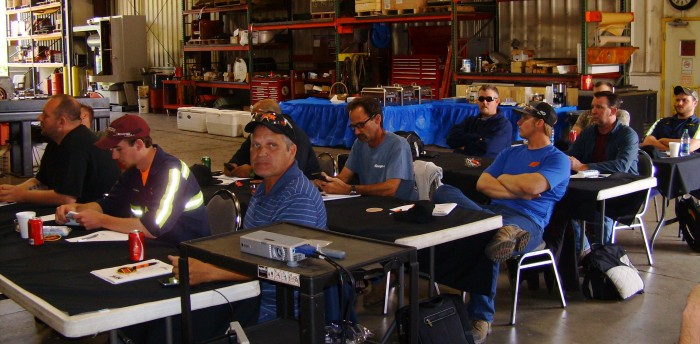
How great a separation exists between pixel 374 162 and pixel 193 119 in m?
11.9

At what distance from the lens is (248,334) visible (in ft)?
10.0

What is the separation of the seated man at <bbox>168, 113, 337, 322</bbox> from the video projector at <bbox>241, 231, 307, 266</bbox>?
492mm

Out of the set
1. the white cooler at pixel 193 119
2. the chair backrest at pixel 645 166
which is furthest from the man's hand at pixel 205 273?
the white cooler at pixel 193 119

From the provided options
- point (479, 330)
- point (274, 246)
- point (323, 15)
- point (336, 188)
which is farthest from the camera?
point (323, 15)

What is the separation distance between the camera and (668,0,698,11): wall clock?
11.7 m

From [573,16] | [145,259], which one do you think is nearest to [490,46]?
[573,16]

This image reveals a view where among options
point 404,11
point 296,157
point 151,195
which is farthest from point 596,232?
point 404,11

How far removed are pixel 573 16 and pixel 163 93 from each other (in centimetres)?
1145

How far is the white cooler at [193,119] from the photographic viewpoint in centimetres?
1658

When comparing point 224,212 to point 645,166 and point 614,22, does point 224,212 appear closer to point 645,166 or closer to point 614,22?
point 645,166

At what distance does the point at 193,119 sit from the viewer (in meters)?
16.8

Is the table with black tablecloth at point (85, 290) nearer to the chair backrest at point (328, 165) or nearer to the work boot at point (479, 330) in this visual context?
the work boot at point (479, 330)

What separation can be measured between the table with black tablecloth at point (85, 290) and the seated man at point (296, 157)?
1989 millimetres

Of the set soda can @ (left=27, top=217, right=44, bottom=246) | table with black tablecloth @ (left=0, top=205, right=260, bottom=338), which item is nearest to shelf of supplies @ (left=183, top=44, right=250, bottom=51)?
soda can @ (left=27, top=217, right=44, bottom=246)
